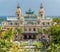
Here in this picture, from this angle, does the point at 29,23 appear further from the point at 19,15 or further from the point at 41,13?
the point at 41,13

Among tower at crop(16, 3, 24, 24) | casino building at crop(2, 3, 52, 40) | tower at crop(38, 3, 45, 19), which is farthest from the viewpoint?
tower at crop(38, 3, 45, 19)

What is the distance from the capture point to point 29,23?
8994 cm

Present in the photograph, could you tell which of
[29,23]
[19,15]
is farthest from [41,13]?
[29,23]

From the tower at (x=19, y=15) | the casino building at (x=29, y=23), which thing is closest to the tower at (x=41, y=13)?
the casino building at (x=29, y=23)

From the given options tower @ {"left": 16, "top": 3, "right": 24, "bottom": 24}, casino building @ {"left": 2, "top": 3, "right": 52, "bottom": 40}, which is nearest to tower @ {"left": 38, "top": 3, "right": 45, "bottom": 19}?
casino building @ {"left": 2, "top": 3, "right": 52, "bottom": 40}

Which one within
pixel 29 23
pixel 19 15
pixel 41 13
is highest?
pixel 41 13

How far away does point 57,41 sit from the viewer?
51875 millimetres

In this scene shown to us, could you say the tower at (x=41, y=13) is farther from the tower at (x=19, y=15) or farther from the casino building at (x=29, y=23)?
the tower at (x=19, y=15)

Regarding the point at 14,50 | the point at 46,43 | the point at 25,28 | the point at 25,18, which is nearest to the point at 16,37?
the point at 25,28

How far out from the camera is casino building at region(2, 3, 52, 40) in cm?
8705

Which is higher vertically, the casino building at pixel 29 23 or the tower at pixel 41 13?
the tower at pixel 41 13

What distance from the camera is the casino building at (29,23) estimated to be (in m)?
87.1

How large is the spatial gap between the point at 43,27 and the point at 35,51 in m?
40.7

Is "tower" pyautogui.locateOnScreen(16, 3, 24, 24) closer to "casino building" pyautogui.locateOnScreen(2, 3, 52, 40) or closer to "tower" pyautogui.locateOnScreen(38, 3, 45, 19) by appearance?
"casino building" pyautogui.locateOnScreen(2, 3, 52, 40)
